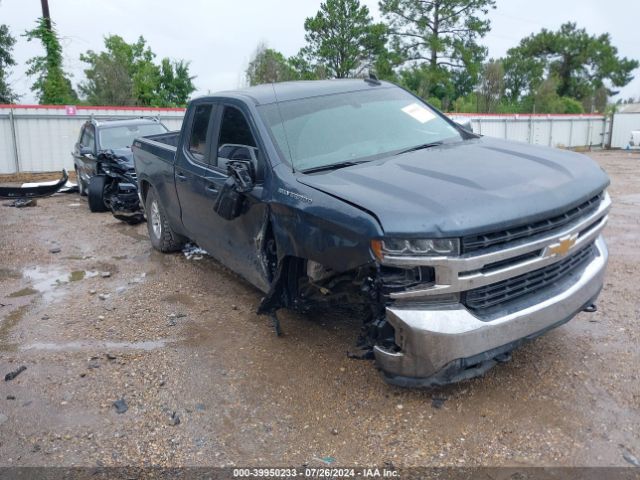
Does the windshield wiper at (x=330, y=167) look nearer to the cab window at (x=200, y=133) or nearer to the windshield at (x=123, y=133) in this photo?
the cab window at (x=200, y=133)

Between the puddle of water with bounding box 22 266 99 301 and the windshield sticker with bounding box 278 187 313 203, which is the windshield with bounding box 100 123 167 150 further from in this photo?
the windshield sticker with bounding box 278 187 313 203

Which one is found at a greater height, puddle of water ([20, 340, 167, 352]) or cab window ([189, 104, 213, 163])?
cab window ([189, 104, 213, 163])

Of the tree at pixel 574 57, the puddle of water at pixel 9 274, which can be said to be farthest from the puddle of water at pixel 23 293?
the tree at pixel 574 57

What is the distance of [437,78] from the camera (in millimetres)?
40750

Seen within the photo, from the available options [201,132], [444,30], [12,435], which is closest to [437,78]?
[444,30]

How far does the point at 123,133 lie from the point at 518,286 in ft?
33.0

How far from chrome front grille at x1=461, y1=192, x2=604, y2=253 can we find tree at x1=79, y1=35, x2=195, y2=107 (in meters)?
34.9

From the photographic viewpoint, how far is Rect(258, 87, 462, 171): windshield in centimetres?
411

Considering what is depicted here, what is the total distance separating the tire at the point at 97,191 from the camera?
1045 cm

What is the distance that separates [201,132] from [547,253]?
3.28 meters

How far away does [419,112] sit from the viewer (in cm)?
484

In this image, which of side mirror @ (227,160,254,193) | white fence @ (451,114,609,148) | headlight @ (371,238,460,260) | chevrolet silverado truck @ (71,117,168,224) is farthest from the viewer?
white fence @ (451,114,609,148)

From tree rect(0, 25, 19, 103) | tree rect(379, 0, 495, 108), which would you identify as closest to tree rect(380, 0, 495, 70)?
tree rect(379, 0, 495, 108)

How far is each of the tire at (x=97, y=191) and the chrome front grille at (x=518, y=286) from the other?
8.80 m
